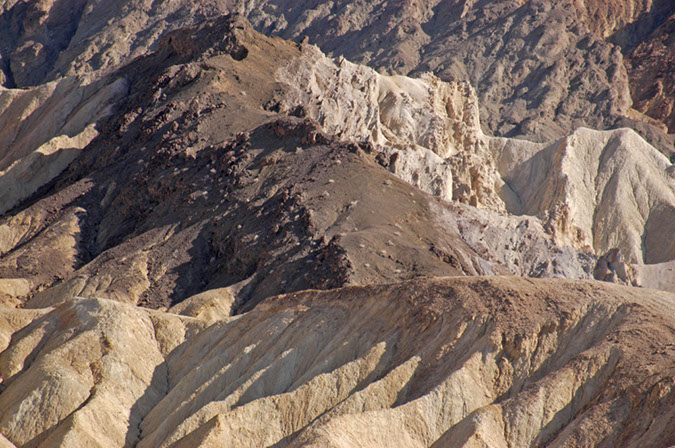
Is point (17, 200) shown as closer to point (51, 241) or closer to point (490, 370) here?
point (51, 241)

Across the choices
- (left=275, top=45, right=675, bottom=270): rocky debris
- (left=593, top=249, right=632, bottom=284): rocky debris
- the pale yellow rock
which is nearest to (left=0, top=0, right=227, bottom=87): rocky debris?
the pale yellow rock

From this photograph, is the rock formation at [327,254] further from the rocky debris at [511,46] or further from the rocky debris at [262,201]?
the rocky debris at [511,46]

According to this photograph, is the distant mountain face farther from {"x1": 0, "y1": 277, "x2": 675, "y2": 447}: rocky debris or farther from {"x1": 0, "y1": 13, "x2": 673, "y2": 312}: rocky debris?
{"x1": 0, "y1": 277, "x2": 675, "y2": 447}: rocky debris

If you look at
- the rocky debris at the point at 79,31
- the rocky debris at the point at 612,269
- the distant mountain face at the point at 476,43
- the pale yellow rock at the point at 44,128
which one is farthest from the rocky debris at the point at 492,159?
the rocky debris at the point at 79,31

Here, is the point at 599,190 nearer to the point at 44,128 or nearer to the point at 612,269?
the point at 612,269

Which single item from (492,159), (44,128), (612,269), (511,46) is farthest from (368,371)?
(511,46)

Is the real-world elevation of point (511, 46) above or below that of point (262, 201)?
above
